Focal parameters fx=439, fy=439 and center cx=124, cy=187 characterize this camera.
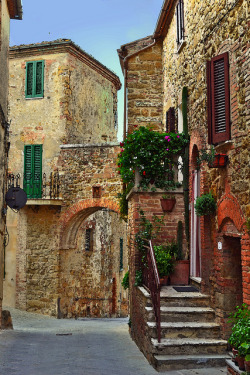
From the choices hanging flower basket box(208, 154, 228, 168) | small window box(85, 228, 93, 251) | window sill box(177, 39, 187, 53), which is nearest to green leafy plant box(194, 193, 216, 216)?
hanging flower basket box(208, 154, 228, 168)

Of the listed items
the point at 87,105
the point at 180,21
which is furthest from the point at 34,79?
the point at 180,21

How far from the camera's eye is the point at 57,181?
16641 mm

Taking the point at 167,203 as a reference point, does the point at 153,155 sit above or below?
above

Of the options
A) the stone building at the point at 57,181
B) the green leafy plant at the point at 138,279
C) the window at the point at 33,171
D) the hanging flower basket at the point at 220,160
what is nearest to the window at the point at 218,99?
the hanging flower basket at the point at 220,160

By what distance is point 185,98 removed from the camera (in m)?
9.24

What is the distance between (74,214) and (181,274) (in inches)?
311

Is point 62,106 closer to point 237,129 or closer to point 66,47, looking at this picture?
point 66,47

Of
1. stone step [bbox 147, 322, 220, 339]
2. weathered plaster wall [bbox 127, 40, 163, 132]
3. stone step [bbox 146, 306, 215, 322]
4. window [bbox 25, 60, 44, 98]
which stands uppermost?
window [bbox 25, 60, 44, 98]

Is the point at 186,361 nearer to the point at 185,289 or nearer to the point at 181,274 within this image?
the point at 185,289

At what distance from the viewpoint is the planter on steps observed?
356 inches

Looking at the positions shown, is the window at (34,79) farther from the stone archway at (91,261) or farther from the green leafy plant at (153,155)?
the green leafy plant at (153,155)

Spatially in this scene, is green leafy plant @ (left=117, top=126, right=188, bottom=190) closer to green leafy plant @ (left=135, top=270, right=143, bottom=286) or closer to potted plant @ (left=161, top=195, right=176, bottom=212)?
potted plant @ (left=161, top=195, right=176, bottom=212)

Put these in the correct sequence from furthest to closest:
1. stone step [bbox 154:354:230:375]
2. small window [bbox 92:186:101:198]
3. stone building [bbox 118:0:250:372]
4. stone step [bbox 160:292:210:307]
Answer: small window [bbox 92:186:101:198], stone step [bbox 160:292:210:307], stone step [bbox 154:354:230:375], stone building [bbox 118:0:250:372]

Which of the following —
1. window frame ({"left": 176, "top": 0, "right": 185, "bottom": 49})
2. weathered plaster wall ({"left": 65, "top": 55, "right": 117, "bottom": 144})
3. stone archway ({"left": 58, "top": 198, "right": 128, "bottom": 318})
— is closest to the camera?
window frame ({"left": 176, "top": 0, "right": 185, "bottom": 49})
